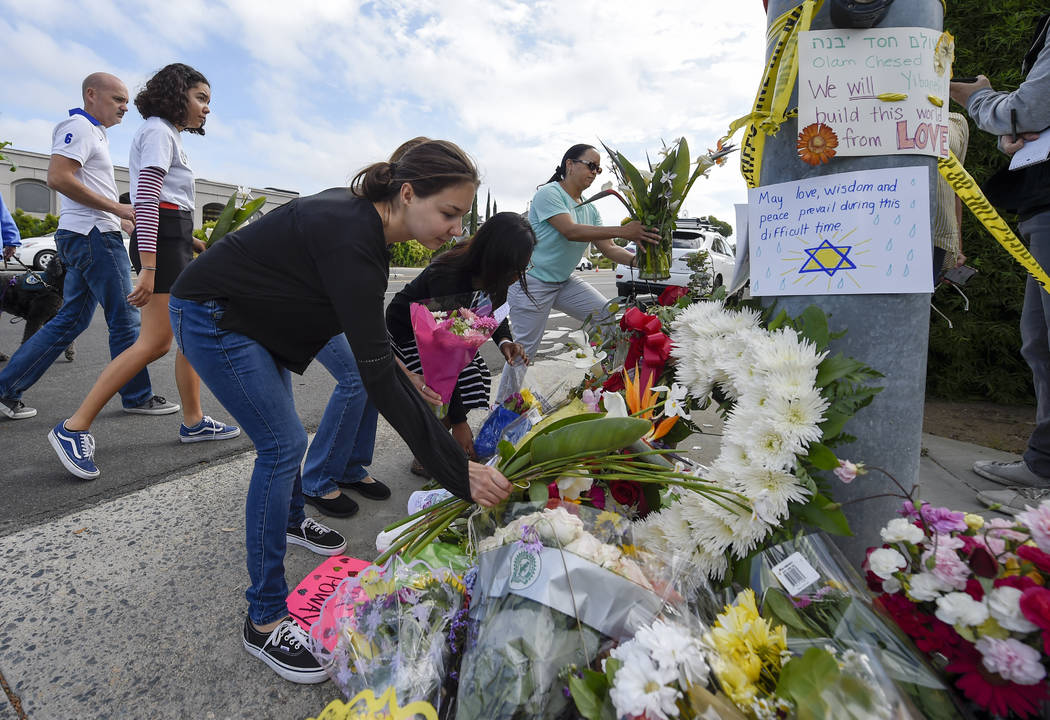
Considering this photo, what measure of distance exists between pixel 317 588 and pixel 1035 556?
6.12 ft

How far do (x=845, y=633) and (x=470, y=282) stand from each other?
230 centimetres

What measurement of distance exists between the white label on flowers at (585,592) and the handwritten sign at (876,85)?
111 cm

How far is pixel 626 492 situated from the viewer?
1.63 m

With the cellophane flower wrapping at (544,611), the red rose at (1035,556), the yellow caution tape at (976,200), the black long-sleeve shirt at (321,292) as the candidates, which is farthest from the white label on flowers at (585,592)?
the yellow caution tape at (976,200)

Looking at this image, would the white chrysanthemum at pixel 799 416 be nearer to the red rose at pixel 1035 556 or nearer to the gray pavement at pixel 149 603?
the red rose at pixel 1035 556

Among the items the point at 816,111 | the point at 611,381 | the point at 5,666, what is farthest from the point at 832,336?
the point at 5,666

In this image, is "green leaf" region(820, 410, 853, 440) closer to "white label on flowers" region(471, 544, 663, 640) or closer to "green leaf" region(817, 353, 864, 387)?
"green leaf" region(817, 353, 864, 387)

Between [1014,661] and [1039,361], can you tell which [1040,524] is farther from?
[1039,361]

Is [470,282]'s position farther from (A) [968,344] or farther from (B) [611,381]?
(A) [968,344]

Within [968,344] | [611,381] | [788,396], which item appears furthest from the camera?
[968,344]

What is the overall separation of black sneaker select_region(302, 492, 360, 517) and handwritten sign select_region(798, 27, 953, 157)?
2.37m

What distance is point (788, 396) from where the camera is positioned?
1216 mm

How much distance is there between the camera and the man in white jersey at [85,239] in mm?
3354

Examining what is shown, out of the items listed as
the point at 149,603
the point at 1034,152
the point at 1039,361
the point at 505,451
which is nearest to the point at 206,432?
the point at 149,603
